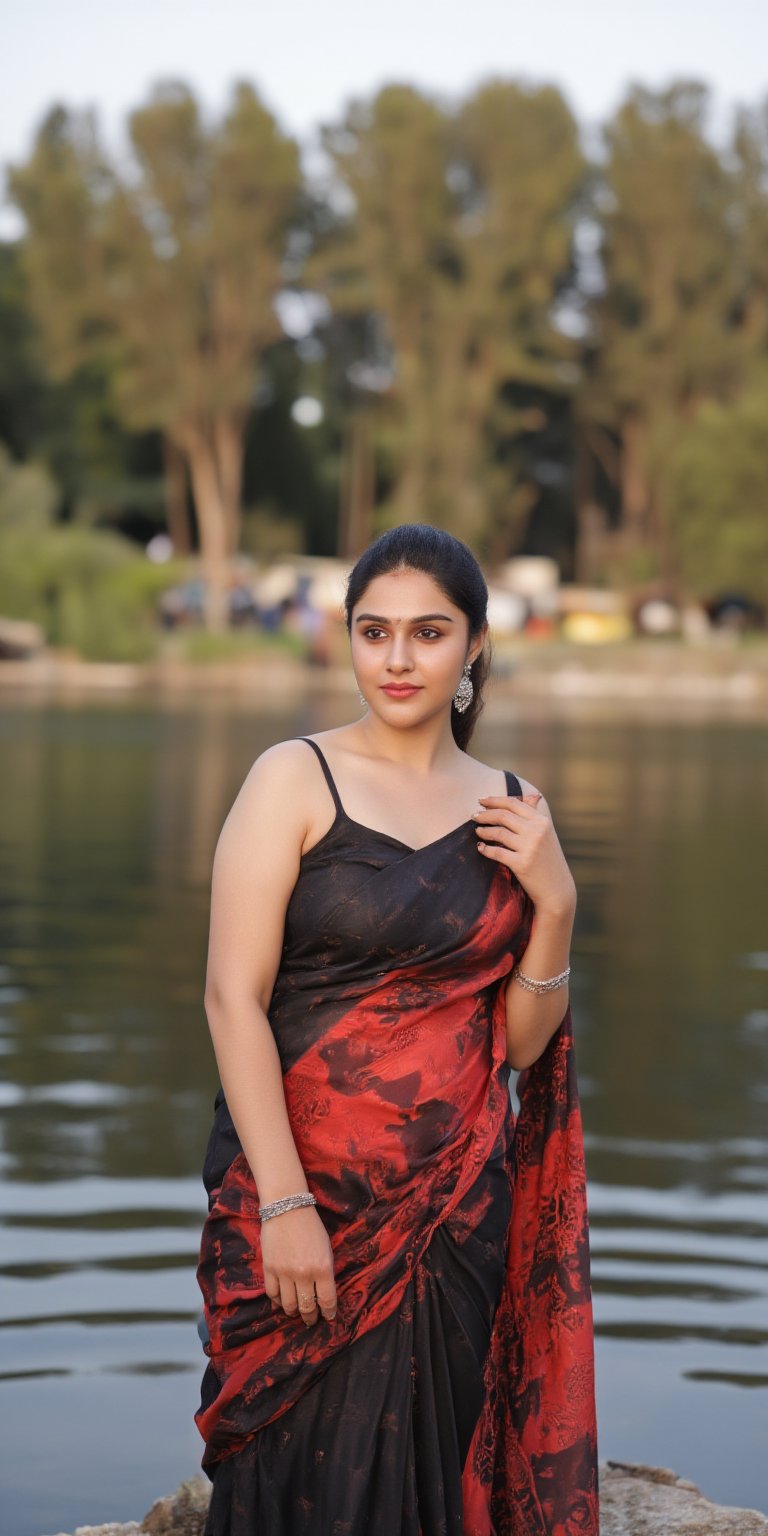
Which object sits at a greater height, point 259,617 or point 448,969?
point 259,617

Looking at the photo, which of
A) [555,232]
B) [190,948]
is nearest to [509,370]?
[555,232]

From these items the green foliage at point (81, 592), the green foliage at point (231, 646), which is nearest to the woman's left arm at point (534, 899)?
the green foliage at point (81, 592)

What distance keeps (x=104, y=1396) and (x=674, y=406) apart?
58.0 meters

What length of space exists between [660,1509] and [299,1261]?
0.97 meters

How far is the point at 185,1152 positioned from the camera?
6.04 m

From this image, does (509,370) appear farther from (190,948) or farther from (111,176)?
(190,948)

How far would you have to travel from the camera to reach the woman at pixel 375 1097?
2555 mm

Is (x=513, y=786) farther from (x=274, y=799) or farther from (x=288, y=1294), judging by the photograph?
(x=288, y=1294)

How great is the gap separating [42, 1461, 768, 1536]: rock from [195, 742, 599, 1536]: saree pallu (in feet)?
1.48

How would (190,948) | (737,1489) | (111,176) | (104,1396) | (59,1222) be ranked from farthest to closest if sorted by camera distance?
(111,176), (190,948), (59,1222), (104,1396), (737,1489)

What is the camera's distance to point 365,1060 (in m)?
2.60

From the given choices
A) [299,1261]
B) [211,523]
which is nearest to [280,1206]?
[299,1261]

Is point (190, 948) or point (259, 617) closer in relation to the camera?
point (190, 948)

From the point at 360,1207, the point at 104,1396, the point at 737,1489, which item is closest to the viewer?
the point at 360,1207
